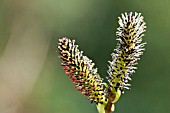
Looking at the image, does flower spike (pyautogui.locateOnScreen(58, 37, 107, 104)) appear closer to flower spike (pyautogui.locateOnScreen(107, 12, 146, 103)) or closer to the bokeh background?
flower spike (pyautogui.locateOnScreen(107, 12, 146, 103))

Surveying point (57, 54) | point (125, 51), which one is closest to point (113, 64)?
point (125, 51)

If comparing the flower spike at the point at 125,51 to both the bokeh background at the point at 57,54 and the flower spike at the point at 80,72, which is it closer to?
the flower spike at the point at 80,72

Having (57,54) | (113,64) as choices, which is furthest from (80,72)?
(57,54)

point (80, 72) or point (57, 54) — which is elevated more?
point (57, 54)

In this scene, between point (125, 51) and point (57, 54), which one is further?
point (57, 54)

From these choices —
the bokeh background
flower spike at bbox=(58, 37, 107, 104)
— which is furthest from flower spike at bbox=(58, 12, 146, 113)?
the bokeh background

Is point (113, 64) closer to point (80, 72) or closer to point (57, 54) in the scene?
point (80, 72)

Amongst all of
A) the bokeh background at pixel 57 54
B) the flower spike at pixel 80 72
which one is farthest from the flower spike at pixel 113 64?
the bokeh background at pixel 57 54

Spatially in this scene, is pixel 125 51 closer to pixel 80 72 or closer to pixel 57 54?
pixel 80 72
